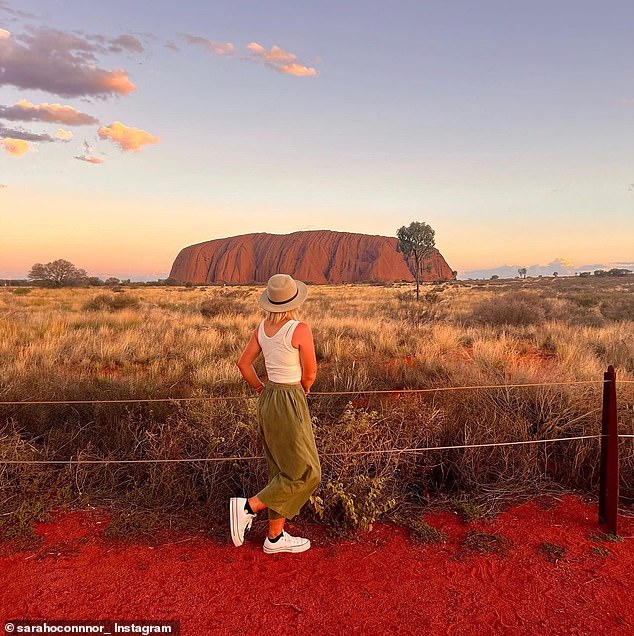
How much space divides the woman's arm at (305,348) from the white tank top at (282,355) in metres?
0.03

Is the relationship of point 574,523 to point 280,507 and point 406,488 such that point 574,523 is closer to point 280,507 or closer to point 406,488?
point 406,488

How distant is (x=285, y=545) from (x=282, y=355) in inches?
58.2

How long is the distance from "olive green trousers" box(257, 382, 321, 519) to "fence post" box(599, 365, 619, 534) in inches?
93.1

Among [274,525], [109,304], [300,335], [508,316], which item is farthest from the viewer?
[109,304]

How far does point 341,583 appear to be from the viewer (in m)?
3.45

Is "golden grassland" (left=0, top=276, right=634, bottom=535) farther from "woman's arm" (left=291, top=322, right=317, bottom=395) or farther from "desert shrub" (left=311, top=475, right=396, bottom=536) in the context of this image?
"woman's arm" (left=291, top=322, right=317, bottom=395)

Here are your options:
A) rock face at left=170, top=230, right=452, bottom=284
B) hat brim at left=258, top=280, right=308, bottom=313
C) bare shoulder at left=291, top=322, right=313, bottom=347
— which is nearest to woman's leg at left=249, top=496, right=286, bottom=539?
bare shoulder at left=291, top=322, right=313, bottom=347

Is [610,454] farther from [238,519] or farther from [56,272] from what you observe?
[56,272]

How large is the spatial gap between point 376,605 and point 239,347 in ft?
26.4

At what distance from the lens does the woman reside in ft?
11.3

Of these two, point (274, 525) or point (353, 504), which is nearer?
point (274, 525)

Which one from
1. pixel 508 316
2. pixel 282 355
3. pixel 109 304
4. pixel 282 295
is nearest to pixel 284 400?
pixel 282 355

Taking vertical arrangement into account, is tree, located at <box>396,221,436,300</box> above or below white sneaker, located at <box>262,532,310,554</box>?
above

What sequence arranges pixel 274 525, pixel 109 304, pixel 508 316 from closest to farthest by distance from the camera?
pixel 274 525
pixel 508 316
pixel 109 304
